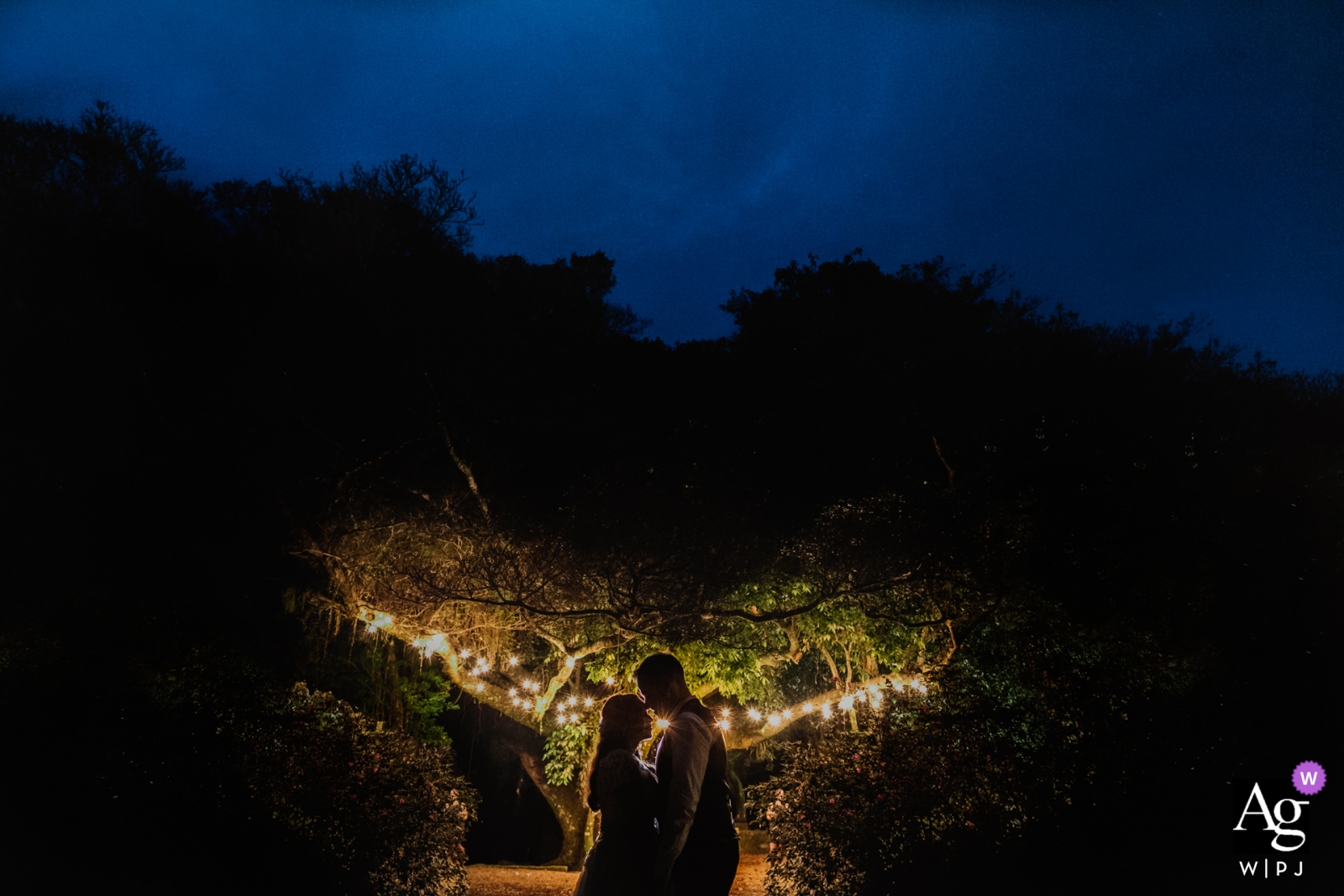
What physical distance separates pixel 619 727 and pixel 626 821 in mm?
395

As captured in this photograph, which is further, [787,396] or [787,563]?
[787,396]

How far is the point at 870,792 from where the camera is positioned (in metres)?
5.84

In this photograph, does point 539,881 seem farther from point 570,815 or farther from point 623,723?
point 623,723

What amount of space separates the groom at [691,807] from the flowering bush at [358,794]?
146 inches

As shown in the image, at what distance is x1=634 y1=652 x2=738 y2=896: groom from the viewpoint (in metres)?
3.20

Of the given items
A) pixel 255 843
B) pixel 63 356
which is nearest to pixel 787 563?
pixel 255 843

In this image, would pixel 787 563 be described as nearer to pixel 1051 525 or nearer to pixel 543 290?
pixel 1051 525

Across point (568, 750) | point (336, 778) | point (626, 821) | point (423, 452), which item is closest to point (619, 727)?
point (626, 821)

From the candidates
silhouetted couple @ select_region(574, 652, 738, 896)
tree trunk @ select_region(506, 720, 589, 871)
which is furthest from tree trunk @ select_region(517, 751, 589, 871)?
Answer: silhouetted couple @ select_region(574, 652, 738, 896)

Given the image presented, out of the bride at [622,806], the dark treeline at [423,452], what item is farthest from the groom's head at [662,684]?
the dark treeline at [423,452]

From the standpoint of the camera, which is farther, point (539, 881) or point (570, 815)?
point (570, 815)

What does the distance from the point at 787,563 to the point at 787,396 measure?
9.31 feet

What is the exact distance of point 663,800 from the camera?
11.0 ft

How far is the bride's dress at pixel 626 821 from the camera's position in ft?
11.0
